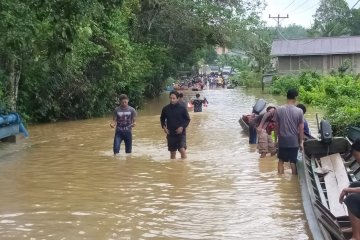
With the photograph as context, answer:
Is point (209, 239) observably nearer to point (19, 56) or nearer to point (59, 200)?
point (59, 200)

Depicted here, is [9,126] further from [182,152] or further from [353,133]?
[353,133]

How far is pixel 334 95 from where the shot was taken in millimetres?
28281

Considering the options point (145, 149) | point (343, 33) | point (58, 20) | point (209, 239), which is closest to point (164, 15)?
point (145, 149)

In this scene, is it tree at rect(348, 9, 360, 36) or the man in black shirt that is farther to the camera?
tree at rect(348, 9, 360, 36)

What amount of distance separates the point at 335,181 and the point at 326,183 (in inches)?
7.9

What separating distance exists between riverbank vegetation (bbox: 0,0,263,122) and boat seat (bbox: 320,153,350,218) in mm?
5073

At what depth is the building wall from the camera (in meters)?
56.2

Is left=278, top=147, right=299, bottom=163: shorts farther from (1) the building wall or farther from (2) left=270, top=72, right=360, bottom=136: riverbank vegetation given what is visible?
(1) the building wall

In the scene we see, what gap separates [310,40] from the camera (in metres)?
60.3

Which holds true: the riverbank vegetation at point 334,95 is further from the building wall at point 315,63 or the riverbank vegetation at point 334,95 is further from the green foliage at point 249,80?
the green foliage at point 249,80

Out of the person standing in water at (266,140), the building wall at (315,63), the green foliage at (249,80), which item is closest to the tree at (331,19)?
the green foliage at (249,80)

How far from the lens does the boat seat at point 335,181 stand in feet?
26.5

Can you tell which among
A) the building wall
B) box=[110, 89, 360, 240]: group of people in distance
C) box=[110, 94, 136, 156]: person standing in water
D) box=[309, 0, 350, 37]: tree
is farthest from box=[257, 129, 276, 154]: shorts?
box=[309, 0, 350, 37]: tree

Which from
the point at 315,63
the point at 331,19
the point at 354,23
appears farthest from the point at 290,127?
the point at 331,19
